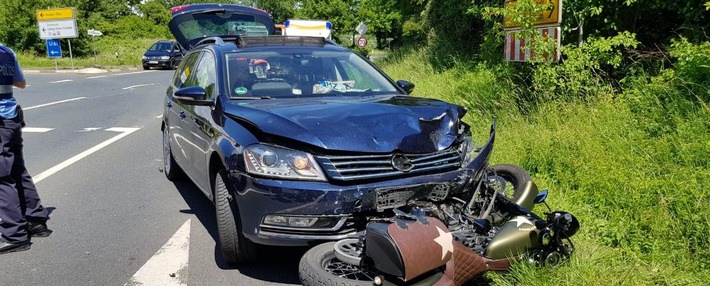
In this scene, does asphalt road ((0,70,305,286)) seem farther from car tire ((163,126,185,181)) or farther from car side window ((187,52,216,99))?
car side window ((187,52,216,99))

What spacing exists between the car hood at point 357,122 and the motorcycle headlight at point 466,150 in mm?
84

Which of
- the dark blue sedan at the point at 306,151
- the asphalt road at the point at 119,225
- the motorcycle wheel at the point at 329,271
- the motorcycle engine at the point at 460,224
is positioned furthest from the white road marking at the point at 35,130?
the motorcycle engine at the point at 460,224

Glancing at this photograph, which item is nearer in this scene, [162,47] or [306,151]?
[306,151]

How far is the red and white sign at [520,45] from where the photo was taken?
6297 mm

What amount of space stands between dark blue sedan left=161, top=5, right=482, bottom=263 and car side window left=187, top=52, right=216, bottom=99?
3 cm

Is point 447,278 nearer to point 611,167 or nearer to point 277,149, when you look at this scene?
point 277,149

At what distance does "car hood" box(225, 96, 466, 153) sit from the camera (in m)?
3.44

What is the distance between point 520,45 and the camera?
Answer: 691 centimetres

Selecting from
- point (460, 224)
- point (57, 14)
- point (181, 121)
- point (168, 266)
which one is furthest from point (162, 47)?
point (460, 224)

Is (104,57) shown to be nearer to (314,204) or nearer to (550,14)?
(550,14)

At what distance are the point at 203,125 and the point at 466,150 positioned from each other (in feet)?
6.82

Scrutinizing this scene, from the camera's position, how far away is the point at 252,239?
11.5 feet

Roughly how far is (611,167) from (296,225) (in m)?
2.92

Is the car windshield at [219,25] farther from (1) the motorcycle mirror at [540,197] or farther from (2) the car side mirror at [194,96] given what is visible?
(1) the motorcycle mirror at [540,197]
